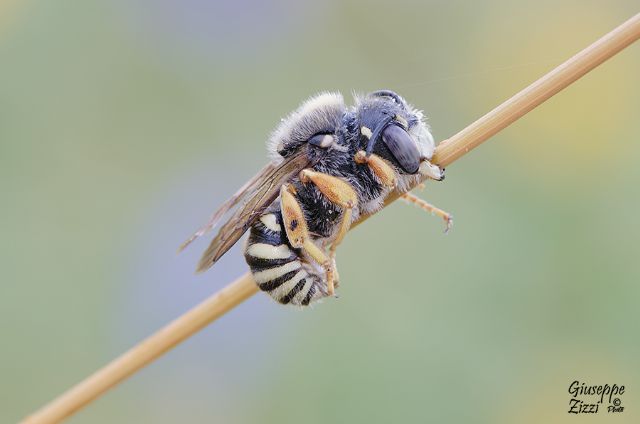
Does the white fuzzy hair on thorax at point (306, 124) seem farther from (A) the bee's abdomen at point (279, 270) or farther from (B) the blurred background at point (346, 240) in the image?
(B) the blurred background at point (346, 240)

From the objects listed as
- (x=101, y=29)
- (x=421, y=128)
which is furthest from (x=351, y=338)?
(x=101, y=29)

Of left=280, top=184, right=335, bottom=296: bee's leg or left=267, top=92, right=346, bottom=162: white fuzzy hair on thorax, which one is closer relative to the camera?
left=280, top=184, right=335, bottom=296: bee's leg

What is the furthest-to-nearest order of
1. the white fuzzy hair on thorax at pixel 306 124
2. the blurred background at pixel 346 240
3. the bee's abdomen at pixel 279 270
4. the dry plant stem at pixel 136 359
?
the blurred background at pixel 346 240
the white fuzzy hair on thorax at pixel 306 124
the bee's abdomen at pixel 279 270
the dry plant stem at pixel 136 359

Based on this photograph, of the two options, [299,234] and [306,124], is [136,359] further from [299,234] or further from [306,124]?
[306,124]

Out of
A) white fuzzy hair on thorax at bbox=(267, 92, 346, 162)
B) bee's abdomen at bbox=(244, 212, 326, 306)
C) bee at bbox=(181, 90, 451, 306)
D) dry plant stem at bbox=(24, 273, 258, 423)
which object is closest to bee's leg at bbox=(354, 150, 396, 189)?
bee at bbox=(181, 90, 451, 306)

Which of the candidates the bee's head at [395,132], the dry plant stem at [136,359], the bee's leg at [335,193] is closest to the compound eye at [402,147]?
the bee's head at [395,132]

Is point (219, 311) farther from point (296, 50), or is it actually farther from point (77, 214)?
point (296, 50)

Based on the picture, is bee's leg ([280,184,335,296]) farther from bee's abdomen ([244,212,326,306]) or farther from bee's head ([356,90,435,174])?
bee's head ([356,90,435,174])
